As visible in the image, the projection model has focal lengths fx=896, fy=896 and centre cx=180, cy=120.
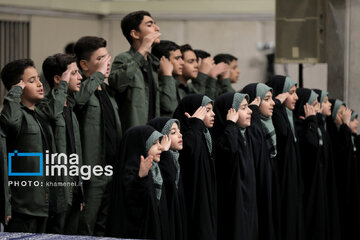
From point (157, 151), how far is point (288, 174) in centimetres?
204

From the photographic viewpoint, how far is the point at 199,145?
6098 mm

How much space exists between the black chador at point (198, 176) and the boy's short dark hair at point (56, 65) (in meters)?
0.91

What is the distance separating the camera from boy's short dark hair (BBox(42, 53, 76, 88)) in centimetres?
622

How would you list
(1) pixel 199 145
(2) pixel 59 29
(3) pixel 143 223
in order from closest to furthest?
(3) pixel 143 223, (1) pixel 199 145, (2) pixel 59 29

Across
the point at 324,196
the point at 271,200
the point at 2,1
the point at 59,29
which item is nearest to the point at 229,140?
the point at 271,200

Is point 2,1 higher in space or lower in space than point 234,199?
higher

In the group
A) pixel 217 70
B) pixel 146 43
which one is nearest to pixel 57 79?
pixel 146 43

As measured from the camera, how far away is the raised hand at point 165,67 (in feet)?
24.4

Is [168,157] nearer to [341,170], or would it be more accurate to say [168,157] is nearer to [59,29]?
[341,170]

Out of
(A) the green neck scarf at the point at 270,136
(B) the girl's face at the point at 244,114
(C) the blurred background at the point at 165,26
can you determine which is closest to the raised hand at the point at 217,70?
(A) the green neck scarf at the point at 270,136

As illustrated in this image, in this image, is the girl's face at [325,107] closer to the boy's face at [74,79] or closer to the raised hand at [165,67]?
the raised hand at [165,67]

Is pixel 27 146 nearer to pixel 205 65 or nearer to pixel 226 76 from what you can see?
pixel 205 65

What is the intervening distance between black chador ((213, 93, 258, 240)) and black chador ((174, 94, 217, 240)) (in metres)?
0.20

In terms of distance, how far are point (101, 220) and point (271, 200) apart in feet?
4.37
